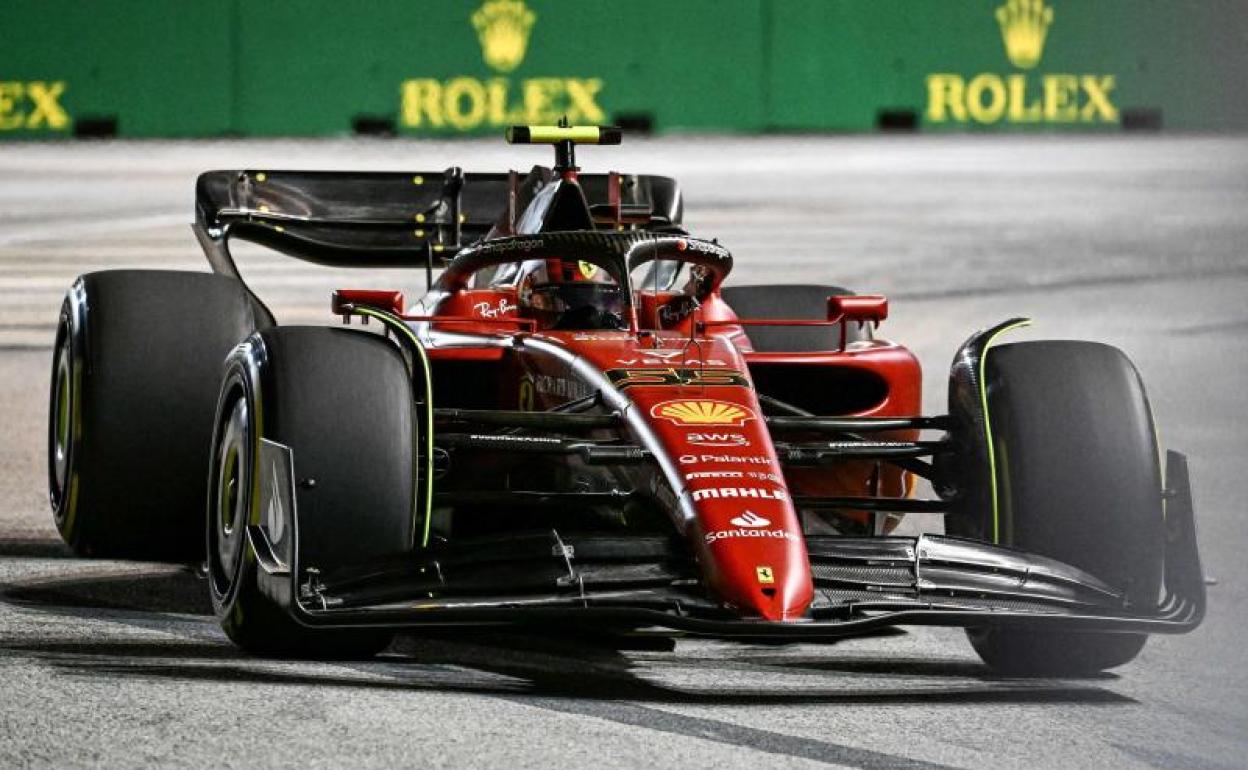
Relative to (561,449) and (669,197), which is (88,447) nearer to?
(561,449)

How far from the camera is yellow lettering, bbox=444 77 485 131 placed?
2175 cm

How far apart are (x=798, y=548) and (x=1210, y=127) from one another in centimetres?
2201

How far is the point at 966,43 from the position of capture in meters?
22.4

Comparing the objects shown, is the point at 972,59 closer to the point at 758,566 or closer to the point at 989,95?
the point at 989,95

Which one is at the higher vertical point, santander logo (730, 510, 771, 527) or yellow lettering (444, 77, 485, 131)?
yellow lettering (444, 77, 485, 131)

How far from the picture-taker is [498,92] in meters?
21.7

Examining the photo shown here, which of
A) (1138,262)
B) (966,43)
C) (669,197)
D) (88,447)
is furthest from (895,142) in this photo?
(88,447)

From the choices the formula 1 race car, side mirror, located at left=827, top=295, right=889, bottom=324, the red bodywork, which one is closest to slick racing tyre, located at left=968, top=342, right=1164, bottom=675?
the formula 1 race car

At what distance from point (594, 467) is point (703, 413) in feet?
1.99

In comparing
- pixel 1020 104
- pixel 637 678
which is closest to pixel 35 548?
pixel 637 678

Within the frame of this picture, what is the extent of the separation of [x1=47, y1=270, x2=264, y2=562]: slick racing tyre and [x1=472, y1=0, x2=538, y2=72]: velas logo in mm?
14914

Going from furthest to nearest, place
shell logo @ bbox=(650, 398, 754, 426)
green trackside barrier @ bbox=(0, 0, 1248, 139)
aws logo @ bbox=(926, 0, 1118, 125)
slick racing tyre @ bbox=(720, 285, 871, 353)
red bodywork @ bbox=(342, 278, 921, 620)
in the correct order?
1. aws logo @ bbox=(926, 0, 1118, 125)
2. green trackside barrier @ bbox=(0, 0, 1248, 139)
3. slick racing tyre @ bbox=(720, 285, 871, 353)
4. shell logo @ bbox=(650, 398, 754, 426)
5. red bodywork @ bbox=(342, 278, 921, 620)

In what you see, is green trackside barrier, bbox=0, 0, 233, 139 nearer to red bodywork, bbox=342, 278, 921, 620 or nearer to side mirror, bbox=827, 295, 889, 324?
red bodywork, bbox=342, 278, 921, 620

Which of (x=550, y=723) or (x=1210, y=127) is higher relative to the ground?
(x=1210, y=127)
